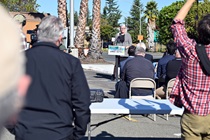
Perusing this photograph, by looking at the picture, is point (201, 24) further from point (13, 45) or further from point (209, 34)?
point (13, 45)

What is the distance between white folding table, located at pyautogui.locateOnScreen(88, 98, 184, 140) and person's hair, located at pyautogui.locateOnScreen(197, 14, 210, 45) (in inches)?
76.5

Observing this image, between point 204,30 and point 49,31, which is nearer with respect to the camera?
point 49,31

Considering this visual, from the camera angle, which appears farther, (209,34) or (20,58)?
(209,34)

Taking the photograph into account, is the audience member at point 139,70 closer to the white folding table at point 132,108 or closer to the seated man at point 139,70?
the seated man at point 139,70

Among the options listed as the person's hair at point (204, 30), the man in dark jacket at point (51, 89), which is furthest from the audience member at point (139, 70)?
the man in dark jacket at point (51, 89)

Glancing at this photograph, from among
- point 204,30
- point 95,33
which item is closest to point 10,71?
point 204,30

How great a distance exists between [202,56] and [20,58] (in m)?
2.70

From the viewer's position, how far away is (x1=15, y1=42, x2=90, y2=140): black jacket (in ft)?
9.44

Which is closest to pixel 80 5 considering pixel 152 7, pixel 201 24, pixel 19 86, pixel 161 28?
pixel 201 24

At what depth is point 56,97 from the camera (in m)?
2.95

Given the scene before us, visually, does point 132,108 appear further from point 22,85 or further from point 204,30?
point 22,85

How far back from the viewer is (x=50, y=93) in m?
2.91

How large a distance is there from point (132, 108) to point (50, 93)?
8.08 feet

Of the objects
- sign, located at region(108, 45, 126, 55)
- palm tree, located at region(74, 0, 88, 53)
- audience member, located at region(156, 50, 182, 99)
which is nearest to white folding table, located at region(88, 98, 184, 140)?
audience member, located at region(156, 50, 182, 99)
